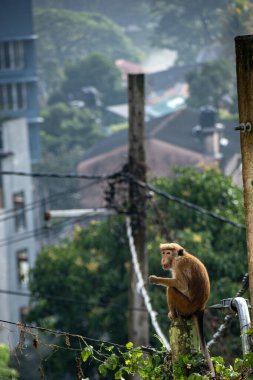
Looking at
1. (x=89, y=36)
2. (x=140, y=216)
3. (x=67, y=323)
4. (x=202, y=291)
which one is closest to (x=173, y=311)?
(x=202, y=291)

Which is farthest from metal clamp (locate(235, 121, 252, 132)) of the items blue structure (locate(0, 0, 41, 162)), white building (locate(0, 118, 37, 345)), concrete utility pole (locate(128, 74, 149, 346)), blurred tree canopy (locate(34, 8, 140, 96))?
blurred tree canopy (locate(34, 8, 140, 96))

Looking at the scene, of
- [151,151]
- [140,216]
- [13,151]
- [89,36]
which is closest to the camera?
[140,216]

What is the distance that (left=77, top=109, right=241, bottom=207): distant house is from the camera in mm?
66875

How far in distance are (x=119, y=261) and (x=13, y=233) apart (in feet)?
61.1

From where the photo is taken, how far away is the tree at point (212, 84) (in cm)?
8556

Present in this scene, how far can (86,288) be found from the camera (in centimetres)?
3091

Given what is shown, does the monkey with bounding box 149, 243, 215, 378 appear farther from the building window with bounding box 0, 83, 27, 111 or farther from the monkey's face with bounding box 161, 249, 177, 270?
the building window with bounding box 0, 83, 27, 111

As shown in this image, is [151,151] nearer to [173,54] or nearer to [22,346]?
[22,346]

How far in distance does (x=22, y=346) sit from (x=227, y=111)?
270ft

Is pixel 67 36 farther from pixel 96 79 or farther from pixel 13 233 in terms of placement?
pixel 13 233

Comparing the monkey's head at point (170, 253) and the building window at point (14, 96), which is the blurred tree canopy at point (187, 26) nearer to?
the building window at point (14, 96)

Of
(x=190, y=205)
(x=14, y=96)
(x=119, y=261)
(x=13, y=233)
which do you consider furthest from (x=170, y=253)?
(x=14, y=96)

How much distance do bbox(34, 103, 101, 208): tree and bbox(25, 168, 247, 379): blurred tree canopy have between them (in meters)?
46.4

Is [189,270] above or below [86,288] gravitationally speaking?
above
